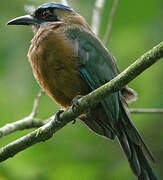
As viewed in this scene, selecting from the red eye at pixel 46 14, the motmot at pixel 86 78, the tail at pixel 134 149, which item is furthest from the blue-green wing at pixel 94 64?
the red eye at pixel 46 14

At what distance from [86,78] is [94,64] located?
0.24m

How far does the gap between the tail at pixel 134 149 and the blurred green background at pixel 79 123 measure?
39.4 inches

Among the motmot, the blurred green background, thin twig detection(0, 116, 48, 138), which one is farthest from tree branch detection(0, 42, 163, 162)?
the blurred green background

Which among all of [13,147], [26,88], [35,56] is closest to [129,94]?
[35,56]

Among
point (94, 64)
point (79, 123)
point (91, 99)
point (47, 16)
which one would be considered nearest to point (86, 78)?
point (94, 64)

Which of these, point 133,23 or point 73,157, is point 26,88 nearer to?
point 73,157

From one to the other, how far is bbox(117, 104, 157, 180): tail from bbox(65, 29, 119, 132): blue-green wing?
0.45ft

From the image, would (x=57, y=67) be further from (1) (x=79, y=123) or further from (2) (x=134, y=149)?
(1) (x=79, y=123)

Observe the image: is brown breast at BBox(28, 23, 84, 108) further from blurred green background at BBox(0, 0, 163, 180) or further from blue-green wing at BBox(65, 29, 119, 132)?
blurred green background at BBox(0, 0, 163, 180)

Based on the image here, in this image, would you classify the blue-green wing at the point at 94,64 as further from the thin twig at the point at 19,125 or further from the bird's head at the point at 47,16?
the thin twig at the point at 19,125

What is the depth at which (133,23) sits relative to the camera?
22.5 feet

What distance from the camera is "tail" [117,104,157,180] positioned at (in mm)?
4793

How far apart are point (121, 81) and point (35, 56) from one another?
141cm

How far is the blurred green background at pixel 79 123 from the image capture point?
18.9 ft
